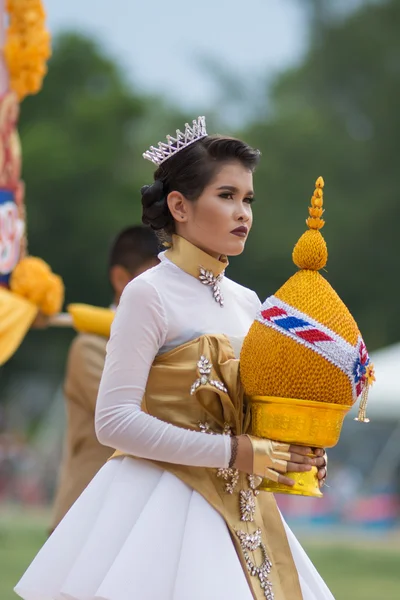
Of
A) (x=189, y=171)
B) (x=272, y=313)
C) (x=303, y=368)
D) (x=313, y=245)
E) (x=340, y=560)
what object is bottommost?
(x=303, y=368)

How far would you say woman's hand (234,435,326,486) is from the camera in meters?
2.88

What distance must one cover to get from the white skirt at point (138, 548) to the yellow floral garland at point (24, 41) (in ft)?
12.7

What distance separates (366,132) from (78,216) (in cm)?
639

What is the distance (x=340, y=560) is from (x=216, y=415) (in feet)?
25.6

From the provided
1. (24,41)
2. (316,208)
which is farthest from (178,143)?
(24,41)

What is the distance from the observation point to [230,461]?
291 centimetres

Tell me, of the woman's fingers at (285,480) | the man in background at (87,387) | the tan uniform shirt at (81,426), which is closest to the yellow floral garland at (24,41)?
the man in background at (87,387)

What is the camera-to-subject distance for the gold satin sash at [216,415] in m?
2.96

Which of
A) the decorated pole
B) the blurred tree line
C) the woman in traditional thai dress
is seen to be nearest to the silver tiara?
the woman in traditional thai dress

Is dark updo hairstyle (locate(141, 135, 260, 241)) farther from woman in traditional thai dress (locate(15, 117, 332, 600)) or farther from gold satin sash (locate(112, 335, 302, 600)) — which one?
gold satin sash (locate(112, 335, 302, 600))

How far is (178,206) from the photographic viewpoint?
3148 millimetres

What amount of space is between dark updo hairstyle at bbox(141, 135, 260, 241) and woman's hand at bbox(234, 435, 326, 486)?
23.8 inches

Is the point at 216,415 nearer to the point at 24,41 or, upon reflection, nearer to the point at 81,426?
the point at 81,426

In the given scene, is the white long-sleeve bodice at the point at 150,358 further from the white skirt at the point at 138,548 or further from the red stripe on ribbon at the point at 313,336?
the red stripe on ribbon at the point at 313,336
